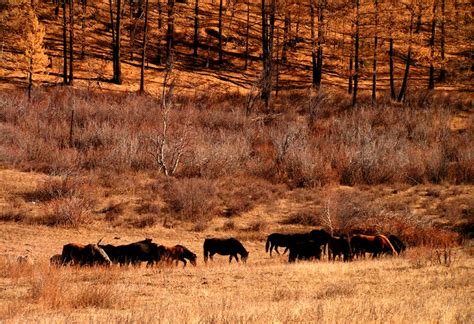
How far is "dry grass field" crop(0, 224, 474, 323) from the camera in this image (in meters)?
8.37

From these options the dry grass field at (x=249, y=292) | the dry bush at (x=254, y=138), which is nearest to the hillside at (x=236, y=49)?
the dry bush at (x=254, y=138)

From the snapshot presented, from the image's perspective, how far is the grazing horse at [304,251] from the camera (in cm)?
1562

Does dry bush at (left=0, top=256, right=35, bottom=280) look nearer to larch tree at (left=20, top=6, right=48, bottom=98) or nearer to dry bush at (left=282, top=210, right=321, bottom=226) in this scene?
dry bush at (left=282, top=210, right=321, bottom=226)

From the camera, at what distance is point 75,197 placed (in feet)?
71.7

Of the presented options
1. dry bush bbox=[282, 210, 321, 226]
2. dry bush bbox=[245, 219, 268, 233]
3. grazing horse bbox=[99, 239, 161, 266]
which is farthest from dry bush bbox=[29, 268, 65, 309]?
dry bush bbox=[282, 210, 321, 226]

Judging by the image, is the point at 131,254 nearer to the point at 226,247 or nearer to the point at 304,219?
the point at 226,247

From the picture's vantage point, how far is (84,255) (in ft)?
46.4

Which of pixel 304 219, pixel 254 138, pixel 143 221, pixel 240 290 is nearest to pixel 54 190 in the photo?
pixel 143 221

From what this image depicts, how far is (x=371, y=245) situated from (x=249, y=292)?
20.2 ft

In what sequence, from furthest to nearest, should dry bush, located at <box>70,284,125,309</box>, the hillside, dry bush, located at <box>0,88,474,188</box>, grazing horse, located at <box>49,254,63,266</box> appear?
1. the hillside
2. dry bush, located at <box>0,88,474,188</box>
3. grazing horse, located at <box>49,254,63,266</box>
4. dry bush, located at <box>70,284,125,309</box>

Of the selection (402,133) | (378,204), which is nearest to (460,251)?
(378,204)

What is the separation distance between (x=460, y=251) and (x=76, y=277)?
10631 mm

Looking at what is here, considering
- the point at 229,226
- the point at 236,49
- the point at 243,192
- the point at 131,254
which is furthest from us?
the point at 236,49

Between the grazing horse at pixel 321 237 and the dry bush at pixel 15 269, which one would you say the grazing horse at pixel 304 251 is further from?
the dry bush at pixel 15 269
